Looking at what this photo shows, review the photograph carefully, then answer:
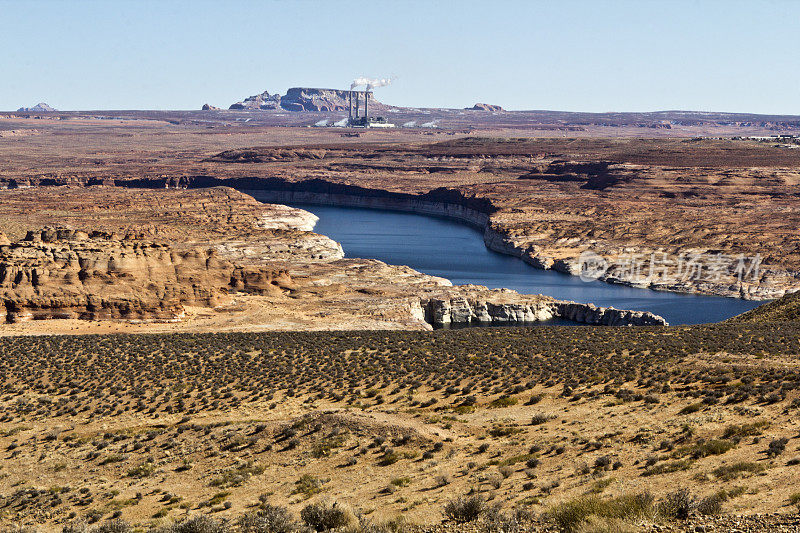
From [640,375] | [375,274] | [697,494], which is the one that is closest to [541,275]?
[375,274]

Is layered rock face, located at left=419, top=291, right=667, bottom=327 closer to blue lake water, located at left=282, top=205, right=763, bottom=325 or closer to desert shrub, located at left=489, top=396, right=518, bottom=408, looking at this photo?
blue lake water, located at left=282, top=205, right=763, bottom=325

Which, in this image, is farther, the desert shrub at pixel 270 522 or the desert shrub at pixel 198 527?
the desert shrub at pixel 198 527

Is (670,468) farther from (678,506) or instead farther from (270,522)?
(270,522)

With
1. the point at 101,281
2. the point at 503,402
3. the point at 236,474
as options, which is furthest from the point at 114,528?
the point at 101,281

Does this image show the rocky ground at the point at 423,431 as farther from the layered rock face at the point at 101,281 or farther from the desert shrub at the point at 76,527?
the layered rock face at the point at 101,281

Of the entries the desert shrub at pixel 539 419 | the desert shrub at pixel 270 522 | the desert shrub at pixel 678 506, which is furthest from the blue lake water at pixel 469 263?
the desert shrub at pixel 270 522

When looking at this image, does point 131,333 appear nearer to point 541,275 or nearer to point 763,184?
point 541,275
